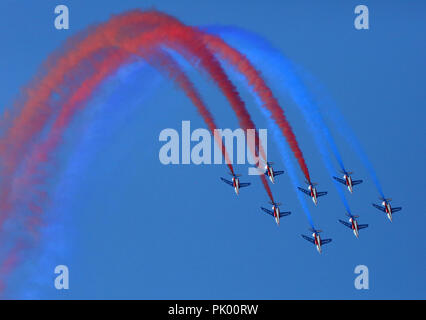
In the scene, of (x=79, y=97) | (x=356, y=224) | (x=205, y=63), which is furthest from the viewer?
(x=356, y=224)

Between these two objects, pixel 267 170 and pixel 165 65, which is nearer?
pixel 165 65

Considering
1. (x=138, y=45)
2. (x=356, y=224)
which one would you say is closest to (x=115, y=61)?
(x=138, y=45)

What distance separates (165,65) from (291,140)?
16.3ft

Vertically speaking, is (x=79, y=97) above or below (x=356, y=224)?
above

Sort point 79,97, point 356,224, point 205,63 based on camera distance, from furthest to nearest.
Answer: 1. point 356,224
2. point 79,97
3. point 205,63

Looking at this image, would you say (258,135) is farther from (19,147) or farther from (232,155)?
(19,147)

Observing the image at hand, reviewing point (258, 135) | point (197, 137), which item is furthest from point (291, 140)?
point (197, 137)

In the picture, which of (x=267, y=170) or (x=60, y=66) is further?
(x=267, y=170)

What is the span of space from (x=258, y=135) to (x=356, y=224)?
5.82m

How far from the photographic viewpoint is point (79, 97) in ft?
122
